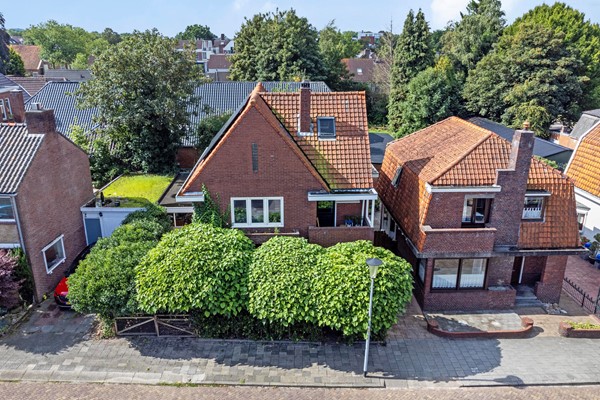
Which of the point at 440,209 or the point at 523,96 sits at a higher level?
the point at 523,96

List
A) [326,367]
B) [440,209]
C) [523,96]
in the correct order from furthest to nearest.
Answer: [523,96] < [440,209] < [326,367]

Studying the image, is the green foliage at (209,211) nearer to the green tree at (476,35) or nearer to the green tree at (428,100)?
the green tree at (428,100)

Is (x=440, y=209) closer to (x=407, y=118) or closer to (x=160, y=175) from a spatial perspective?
(x=160, y=175)

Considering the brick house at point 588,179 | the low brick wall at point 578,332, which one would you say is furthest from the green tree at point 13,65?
the low brick wall at point 578,332

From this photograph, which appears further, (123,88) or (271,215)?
(123,88)

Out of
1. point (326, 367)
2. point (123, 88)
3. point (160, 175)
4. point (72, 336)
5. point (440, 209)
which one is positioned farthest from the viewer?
point (160, 175)

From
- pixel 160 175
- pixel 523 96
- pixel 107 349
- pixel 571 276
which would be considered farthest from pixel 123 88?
pixel 523 96

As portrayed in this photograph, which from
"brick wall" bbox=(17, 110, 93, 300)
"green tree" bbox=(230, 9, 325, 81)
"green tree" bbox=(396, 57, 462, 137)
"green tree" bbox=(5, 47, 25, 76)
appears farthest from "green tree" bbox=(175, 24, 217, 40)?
"brick wall" bbox=(17, 110, 93, 300)

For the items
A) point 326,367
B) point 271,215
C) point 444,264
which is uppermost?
point 271,215

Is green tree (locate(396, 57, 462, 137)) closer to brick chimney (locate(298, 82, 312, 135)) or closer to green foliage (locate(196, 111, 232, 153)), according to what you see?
green foliage (locate(196, 111, 232, 153))
